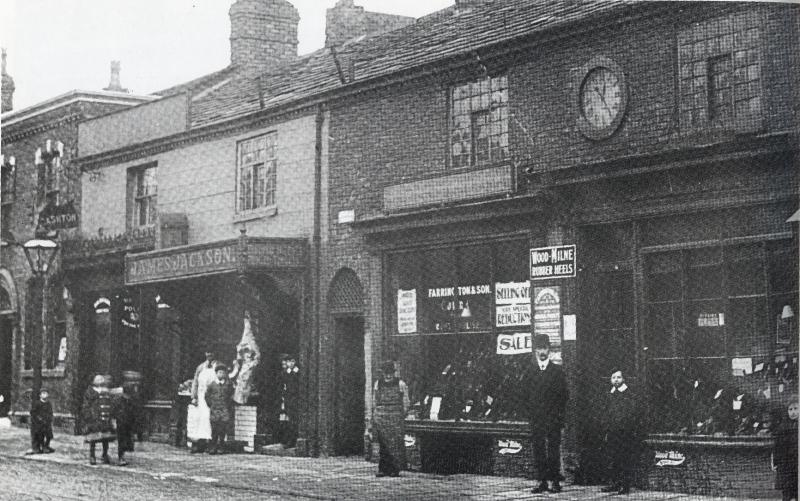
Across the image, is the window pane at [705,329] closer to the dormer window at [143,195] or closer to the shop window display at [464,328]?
the shop window display at [464,328]

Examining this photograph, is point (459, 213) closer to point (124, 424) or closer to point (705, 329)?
point (705, 329)

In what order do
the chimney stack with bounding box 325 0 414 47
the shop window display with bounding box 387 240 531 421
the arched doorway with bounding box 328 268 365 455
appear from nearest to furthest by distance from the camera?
the shop window display with bounding box 387 240 531 421 → the arched doorway with bounding box 328 268 365 455 → the chimney stack with bounding box 325 0 414 47

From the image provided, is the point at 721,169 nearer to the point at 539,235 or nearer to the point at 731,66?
the point at 731,66

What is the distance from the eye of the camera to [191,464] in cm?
1417

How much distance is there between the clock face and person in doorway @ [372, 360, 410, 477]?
357 cm

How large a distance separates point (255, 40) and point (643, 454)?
37.2 feet

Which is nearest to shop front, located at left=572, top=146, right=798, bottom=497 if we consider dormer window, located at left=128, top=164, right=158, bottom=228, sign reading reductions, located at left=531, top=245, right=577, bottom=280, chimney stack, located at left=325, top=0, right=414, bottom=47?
sign reading reductions, located at left=531, top=245, right=577, bottom=280

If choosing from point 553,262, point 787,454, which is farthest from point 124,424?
point 787,454

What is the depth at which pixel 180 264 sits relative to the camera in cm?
1594

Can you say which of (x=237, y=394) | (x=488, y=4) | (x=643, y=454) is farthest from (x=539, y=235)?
(x=237, y=394)

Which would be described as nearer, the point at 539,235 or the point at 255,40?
the point at 539,235

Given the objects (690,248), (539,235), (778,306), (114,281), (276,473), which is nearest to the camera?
(778,306)

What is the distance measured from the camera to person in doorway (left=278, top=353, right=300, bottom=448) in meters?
15.0

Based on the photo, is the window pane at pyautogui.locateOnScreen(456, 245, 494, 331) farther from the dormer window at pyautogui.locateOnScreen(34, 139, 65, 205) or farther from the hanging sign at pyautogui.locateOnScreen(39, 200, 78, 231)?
the dormer window at pyautogui.locateOnScreen(34, 139, 65, 205)
